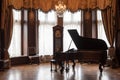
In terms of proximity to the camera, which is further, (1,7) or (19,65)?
(19,65)

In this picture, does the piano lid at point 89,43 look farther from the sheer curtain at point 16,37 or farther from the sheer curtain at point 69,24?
the sheer curtain at point 16,37

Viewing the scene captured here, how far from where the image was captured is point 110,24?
12062 millimetres

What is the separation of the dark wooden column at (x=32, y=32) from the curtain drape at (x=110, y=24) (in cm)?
340

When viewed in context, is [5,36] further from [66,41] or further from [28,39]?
[66,41]

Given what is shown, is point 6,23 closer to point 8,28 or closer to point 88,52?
point 8,28

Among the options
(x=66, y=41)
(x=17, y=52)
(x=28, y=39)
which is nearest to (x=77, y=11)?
(x=66, y=41)

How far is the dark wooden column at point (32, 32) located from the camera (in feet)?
41.5

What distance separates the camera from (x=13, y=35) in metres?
12.3

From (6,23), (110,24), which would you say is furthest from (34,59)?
(110,24)

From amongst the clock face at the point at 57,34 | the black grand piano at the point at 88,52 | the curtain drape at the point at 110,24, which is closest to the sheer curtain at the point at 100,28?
the curtain drape at the point at 110,24

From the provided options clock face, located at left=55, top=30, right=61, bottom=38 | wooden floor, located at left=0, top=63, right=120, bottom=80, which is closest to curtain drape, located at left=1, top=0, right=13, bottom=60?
wooden floor, located at left=0, top=63, right=120, bottom=80

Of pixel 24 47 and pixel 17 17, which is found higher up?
pixel 17 17

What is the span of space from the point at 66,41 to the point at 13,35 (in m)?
2.71

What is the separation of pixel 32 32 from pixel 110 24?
3.82m
